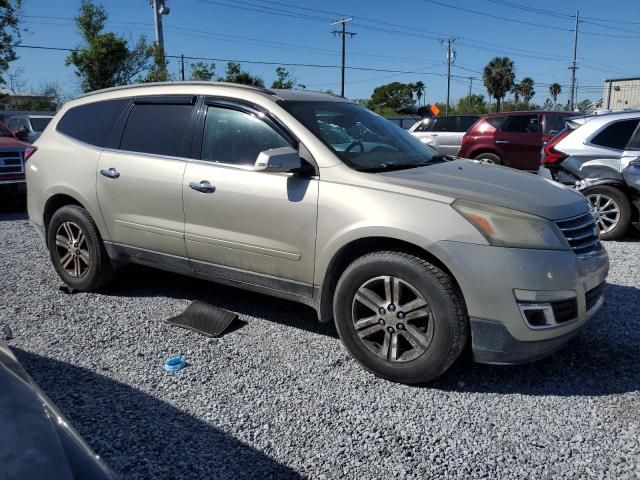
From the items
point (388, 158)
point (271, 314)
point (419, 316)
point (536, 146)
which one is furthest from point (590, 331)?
point (536, 146)

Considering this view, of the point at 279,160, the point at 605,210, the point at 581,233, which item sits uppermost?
the point at 279,160

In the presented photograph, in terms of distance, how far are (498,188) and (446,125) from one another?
12.2 metres

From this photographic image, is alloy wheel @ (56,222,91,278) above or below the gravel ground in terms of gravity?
above

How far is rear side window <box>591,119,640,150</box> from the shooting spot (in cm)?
701

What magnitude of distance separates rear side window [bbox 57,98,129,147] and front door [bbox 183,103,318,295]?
3.59 ft

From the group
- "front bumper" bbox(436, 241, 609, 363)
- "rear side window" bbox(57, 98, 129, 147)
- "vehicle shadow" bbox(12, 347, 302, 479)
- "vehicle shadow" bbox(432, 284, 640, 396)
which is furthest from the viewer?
"rear side window" bbox(57, 98, 129, 147)

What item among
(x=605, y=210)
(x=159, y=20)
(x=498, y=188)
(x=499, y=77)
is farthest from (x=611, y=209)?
(x=499, y=77)

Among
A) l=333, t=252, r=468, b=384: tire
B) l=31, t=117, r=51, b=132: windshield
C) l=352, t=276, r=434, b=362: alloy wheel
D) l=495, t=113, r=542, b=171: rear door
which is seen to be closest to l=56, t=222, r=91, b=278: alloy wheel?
l=333, t=252, r=468, b=384: tire

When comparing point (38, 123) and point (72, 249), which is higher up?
point (38, 123)

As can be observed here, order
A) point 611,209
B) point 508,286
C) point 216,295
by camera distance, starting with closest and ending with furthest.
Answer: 1. point 508,286
2. point 216,295
3. point 611,209

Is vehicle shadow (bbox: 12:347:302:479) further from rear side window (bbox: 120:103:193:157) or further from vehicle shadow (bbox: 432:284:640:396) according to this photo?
rear side window (bbox: 120:103:193:157)

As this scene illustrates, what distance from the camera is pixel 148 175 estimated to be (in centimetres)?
428

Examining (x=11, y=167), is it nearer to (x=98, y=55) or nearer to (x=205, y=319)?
(x=205, y=319)

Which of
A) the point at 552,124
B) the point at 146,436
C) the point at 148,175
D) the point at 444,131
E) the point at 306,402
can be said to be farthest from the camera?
the point at 444,131
